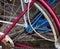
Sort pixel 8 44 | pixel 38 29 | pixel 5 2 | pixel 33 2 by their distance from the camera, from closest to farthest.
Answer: pixel 33 2
pixel 8 44
pixel 38 29
pixel 5 2

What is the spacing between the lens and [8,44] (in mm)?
3385

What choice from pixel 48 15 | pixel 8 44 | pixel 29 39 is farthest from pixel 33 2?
pixel 29 39

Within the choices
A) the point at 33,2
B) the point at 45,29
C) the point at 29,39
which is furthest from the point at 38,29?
the point at 33,2

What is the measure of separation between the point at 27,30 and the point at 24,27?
3.3 inches

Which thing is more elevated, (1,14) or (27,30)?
(1,14)

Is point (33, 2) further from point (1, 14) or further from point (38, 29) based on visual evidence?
point (1, 14)

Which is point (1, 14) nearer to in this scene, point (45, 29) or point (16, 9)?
point (16, 9)

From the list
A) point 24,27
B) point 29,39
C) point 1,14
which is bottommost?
point 29,39

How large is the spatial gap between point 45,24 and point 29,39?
55 cm

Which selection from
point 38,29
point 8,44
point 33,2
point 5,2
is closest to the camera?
point 33,2

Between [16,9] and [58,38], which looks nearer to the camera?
[58,38]

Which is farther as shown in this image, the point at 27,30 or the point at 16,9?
the point at 16,9

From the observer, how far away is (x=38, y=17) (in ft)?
11.5

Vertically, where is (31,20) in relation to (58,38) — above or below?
above
